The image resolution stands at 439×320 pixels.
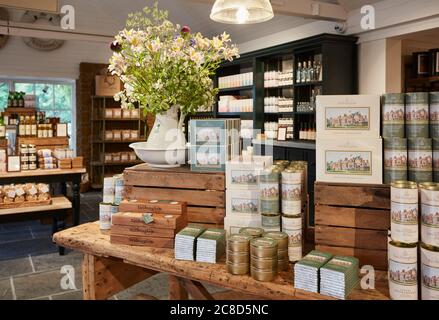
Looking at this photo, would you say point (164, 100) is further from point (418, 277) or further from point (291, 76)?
point (291, 76)

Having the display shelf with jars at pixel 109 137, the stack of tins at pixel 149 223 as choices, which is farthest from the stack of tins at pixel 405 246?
the display shelf with jars at pixel 109 137

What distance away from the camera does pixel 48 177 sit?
4742 millimetres

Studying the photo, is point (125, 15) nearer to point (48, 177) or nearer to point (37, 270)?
point (48, 177)

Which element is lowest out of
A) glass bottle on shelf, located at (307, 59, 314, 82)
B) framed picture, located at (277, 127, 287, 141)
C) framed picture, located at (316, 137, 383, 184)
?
framed picture, located at (316, 137, 383, 184)

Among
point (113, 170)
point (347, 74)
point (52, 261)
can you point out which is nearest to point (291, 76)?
point (347, 74)

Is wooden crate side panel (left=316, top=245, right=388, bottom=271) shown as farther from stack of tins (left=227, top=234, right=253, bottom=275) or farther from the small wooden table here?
the small wooden table

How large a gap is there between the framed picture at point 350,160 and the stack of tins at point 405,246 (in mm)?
225

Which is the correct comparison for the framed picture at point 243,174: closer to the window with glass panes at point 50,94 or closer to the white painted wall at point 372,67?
the white painted wall at point 372,67

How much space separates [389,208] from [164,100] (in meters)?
1.20

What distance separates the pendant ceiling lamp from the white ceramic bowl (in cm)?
89

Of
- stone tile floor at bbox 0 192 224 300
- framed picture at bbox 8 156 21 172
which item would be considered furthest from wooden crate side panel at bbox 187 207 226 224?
framed picture at bbox 8 156 21 172

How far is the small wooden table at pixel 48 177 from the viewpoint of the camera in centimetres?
454

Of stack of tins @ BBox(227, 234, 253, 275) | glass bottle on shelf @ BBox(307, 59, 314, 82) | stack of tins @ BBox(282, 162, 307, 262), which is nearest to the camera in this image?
stack of tins @ BBox(227, 234, 253, 275)

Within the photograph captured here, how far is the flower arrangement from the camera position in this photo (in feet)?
7.03
